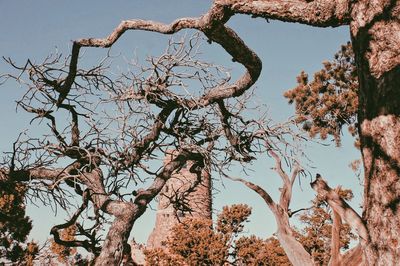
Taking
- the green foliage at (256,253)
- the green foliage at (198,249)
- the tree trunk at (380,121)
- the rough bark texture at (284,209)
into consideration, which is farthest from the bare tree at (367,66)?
the green foliage at (256,253)

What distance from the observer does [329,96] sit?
11.9 meters

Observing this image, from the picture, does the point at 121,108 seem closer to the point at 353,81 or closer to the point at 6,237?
the point at 353,81

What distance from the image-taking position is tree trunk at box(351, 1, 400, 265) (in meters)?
2.31

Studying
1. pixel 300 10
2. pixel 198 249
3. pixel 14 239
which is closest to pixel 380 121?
pixel 300 10

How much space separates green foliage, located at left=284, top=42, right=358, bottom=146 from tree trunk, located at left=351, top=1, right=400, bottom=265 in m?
8.70

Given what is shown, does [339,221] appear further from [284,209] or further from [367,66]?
[367,66]

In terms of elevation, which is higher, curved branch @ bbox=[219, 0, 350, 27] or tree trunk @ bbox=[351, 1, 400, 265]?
curved branch @ bbox=[219, 0, 350, 27]

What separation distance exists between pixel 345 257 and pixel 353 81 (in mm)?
9273

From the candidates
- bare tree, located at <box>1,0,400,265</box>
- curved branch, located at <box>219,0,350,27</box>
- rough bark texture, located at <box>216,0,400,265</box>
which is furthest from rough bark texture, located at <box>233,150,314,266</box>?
curved branch, located at <box>219,0,350,27</box>

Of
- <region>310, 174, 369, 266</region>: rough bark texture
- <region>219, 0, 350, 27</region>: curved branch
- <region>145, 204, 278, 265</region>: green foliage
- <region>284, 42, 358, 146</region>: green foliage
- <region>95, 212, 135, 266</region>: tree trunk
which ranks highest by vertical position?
<region>284, 42, 358, 146</region>: green foliage

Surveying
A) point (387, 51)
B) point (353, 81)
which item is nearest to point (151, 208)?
point (387, 51)

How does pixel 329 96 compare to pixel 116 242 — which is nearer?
pixel 116 242

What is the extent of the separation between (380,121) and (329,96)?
32.7 ft

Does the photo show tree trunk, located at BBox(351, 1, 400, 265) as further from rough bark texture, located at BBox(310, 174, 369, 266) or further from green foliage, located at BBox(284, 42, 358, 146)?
green foliage, located at BBox(284, 42, 358, 146)
